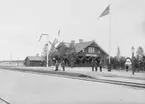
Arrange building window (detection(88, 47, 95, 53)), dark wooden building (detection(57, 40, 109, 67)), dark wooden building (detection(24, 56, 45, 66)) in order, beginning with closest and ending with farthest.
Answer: dark wooden building (detection(57, 40, 109, 67))
building window (detection(88, 47, 95, 53))
dark wooden building (detection(24, 56, 45, 66))

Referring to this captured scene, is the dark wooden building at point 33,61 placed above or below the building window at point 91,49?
below

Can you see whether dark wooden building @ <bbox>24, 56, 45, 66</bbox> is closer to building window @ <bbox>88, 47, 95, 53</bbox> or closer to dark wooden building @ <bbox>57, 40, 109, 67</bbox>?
dark wooden building @ <bbox>57, 40, 109, 67</bbox>

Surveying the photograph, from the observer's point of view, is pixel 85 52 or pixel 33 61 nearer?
pixel 85 52

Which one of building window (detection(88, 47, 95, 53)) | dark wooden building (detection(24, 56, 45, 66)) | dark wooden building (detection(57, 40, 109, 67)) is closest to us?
dark wooden building (detection(57, 40, 109, 67))

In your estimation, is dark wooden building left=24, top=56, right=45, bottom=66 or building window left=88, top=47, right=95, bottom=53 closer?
building window left=88, top=47, right=95, bottom=53

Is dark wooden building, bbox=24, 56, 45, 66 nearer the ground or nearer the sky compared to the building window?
nearer the ground

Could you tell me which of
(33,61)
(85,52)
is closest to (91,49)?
(85,52)

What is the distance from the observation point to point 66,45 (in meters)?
69.8

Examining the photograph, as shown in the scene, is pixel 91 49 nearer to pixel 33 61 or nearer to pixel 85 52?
pixel 85 52

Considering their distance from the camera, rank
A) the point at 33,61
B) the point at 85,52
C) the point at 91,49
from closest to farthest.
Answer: the point at 85,52 → the point at 91,49 → the point at 33,61

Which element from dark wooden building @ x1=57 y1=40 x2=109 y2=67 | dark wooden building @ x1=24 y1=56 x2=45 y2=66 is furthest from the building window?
dark wooden building @ x1=24 y1=56 x2=45 y2=66

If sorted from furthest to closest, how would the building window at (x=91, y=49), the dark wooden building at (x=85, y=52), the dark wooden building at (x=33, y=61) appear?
the dark wooden building at (x=33, y=61)
the building window at (x=91, y=49)
the dark wooden building at (x=85, y=52)

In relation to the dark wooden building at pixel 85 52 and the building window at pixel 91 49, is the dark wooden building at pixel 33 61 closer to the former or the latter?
the dark wooden building at pixel 85 52

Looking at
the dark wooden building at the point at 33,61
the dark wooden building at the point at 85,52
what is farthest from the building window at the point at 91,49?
the dark wooden building at the point at 33,61
